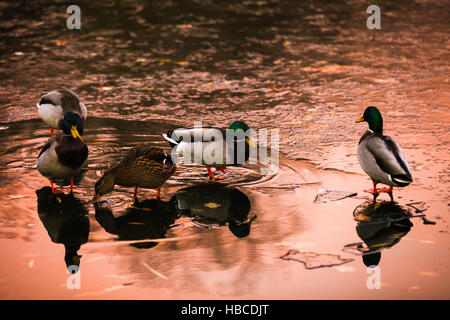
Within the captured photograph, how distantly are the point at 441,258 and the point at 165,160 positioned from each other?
2.43 metres

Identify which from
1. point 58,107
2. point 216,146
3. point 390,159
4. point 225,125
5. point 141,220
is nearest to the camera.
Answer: point 141,220

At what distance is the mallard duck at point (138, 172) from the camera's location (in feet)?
17.4

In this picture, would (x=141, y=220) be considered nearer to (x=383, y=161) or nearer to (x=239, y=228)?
(x=239, y=228)

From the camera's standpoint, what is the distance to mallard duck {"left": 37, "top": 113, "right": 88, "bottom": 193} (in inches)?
217

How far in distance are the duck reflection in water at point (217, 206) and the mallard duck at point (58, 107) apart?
1922mm

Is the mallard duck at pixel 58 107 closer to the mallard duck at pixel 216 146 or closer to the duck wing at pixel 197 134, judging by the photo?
the duck wing at pixel 197 134

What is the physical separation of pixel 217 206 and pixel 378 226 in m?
1.38

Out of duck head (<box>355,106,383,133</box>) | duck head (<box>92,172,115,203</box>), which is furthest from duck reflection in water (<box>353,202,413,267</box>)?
duck head (<box>92,172,115,203</box>)

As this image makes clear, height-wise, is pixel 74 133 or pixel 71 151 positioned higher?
pixel 74 133

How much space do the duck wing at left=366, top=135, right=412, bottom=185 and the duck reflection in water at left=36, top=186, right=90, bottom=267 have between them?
2.51 metres

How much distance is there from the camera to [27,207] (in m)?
5.36

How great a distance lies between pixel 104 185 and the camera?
5.27 m

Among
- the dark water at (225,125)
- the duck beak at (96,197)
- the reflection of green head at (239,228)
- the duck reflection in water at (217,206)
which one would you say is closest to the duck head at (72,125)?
the dark water at (225,125)

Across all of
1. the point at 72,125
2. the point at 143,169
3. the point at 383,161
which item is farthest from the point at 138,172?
the point at 383,161
